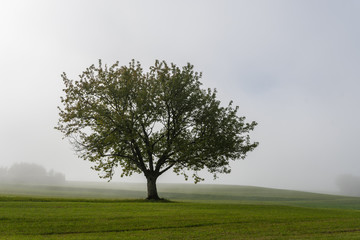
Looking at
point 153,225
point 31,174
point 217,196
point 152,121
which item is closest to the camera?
point 153,225

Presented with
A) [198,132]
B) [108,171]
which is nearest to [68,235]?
[108,171]

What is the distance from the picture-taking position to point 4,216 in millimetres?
22219

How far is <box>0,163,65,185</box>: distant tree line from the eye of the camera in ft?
457

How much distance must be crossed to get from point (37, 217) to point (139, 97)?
62.7 ft

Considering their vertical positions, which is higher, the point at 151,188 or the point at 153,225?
the point at 151,188

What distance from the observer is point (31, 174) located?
478 feet

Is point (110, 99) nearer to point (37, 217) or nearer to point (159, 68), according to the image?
point (159, 68)

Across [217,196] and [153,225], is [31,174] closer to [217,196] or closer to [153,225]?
[217,196]

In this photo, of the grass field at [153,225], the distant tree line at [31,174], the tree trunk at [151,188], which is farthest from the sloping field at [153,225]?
the distant tree line at [31,174]

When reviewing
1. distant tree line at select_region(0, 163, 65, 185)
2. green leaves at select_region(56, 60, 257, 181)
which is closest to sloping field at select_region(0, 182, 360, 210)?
green leaves at select_region(56, 60, 257, 181)

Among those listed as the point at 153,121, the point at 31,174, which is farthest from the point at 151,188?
the point at 31,174

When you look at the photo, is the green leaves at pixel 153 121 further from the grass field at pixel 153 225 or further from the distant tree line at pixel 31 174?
the distant tree line at pixel 31 174

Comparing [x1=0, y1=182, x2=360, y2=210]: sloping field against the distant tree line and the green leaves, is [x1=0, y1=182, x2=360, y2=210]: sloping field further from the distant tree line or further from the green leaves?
the distant tree line

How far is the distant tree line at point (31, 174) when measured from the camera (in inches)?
5482
